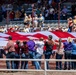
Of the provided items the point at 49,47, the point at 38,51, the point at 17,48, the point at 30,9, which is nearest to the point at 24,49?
the point at 17,48

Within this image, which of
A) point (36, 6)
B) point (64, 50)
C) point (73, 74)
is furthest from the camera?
point (36, 6)

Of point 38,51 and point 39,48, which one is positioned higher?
point 39,48

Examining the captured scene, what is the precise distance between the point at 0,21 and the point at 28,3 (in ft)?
12.2

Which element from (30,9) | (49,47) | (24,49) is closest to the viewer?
(24,49)

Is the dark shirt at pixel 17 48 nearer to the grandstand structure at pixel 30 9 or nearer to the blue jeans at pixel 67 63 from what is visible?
the blue jeans at pixel 67 63

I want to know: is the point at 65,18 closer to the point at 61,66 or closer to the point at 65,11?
the point at 65,11

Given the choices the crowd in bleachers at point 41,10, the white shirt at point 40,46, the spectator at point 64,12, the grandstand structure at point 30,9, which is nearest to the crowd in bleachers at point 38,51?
the white shirt at point 40,46

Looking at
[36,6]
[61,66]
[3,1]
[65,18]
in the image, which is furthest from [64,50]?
[3,1]

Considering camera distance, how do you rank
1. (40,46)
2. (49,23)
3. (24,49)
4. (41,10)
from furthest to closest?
1. (41,10)
2. (49,23)
3. (40,46)
4. (24,49)

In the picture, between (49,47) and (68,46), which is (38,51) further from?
(68,46)

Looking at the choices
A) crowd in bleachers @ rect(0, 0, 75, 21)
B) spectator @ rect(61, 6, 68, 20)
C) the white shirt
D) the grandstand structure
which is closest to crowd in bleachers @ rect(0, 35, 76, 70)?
the white shirt

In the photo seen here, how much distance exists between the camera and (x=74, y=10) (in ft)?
103

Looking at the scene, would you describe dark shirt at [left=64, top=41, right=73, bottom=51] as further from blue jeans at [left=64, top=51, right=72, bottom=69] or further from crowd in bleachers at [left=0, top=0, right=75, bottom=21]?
crowd in bleachers at [left=0, top=0, right=75, bottom=21]

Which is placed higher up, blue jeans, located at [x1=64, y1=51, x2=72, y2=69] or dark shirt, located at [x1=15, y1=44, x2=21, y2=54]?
dark shirt, located at [x1=15, y1=44, x2=21, y2=54]
